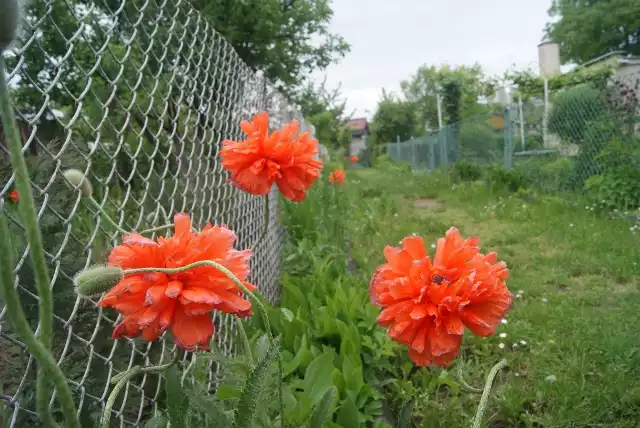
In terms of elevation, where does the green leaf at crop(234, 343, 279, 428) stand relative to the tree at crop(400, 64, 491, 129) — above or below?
below

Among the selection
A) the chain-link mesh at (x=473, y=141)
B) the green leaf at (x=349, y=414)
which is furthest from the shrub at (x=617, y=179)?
the green leaf at (x=349, y=414)

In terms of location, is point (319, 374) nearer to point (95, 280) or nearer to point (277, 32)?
point (95, 280)

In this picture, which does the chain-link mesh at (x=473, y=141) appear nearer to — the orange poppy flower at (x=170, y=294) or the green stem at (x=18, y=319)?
the orange poppy flower at (x=170, y=294)

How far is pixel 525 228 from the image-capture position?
5.45 m

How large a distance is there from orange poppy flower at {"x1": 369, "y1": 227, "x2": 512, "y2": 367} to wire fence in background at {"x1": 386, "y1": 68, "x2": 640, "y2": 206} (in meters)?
5.72

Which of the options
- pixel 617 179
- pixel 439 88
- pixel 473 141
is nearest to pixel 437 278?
pixel 617 179

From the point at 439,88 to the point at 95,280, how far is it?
1837 cm

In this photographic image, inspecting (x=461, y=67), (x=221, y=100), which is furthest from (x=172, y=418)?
(x=461, y=67)

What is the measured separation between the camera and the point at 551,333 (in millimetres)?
2766

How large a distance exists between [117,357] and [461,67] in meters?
32.9

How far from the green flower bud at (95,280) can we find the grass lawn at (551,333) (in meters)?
0.58

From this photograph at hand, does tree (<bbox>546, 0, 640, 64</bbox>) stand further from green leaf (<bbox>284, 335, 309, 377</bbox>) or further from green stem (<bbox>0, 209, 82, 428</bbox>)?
green stem (<bbox>0, 209, 82, 428</bbox>)

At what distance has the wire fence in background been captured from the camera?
6.23 meters

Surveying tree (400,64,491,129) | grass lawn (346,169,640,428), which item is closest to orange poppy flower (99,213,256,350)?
grass lawn (346,169,640,428)
